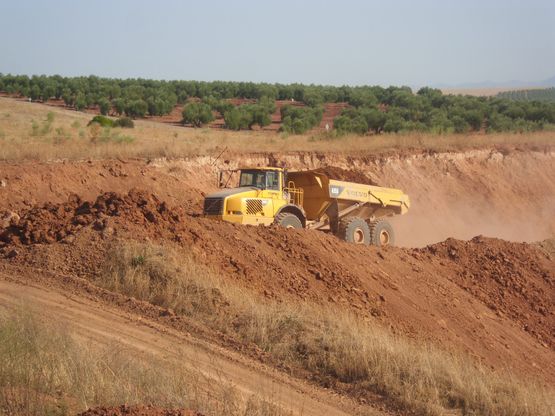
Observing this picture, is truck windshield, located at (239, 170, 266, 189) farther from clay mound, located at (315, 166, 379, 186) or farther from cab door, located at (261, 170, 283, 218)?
clay mound, located at (315, 166, 379, 186)

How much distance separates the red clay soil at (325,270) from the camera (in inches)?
605

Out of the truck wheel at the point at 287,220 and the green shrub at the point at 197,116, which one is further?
the green shrub at the point at 197,116

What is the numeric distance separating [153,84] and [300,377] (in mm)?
77538

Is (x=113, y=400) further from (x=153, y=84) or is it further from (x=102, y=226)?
(x=153, y=84)

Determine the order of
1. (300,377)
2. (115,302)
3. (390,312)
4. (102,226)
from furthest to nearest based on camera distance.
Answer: (390,312) → (102,226) → (115,302) → (300,377)

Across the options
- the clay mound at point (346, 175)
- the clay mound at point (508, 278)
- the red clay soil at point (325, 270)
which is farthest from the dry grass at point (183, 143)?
the clay mound at point (508, 278)

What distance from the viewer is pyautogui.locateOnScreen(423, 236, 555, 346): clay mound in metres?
20.8

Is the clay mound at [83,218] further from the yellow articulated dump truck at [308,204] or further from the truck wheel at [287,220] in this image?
the truck wheel at [287,220]

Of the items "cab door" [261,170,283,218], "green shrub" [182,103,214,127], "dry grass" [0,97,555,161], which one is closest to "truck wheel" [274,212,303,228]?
"cab door" [261,170,283,218]

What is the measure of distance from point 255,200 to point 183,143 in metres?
12.4

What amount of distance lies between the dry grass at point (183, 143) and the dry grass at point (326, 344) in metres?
13.5

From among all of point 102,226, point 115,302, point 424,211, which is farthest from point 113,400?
point 424,211

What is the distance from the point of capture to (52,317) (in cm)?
1097

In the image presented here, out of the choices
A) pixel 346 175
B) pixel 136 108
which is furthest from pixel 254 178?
pixel 136 108
